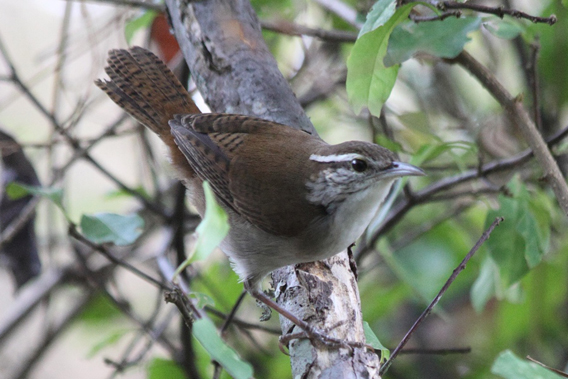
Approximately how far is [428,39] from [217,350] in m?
1.60

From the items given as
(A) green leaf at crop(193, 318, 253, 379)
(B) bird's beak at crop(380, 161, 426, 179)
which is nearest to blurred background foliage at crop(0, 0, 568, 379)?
(B) bird's beak at crop(380, 161, 426, 179)

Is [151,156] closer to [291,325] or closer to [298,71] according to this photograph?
[298,71]

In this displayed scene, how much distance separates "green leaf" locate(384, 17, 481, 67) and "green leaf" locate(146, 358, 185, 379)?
2047mm

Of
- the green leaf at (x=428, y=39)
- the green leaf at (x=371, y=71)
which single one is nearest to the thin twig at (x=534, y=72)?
the green leaf at (x=428, y=39)

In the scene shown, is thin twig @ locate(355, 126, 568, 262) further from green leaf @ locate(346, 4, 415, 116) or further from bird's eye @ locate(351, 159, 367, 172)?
green leaf @ locate(346, 4, 415, 116)

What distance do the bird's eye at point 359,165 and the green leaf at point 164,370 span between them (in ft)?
5.21

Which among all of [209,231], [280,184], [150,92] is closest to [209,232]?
[209,231]

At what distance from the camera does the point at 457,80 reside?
5.21 metres

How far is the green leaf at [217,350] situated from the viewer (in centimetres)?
148

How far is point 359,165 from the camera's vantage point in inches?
101

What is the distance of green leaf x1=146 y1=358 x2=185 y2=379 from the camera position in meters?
3.26

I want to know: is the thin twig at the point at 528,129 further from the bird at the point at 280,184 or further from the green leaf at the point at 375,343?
the green leaf at the point at 375,343

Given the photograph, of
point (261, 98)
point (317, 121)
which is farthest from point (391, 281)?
point (261, 98)

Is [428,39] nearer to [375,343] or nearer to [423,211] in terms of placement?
[375,343]
